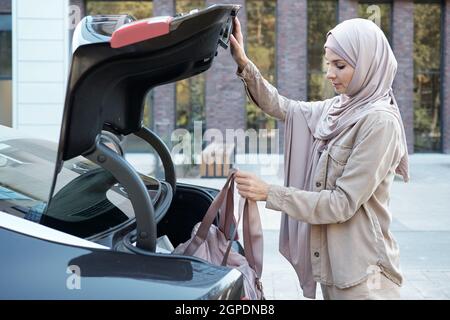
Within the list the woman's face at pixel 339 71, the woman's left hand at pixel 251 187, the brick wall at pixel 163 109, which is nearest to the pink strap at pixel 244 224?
the woman's left hand at pixel 251 187

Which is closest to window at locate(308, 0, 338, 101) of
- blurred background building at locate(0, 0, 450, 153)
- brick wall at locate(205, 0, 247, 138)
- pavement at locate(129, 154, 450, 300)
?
blurred background building at locate(0, 0, 450, 153)

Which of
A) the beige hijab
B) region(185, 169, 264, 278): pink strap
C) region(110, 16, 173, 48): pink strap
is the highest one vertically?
region(110, 16, 173, 48): pink strap

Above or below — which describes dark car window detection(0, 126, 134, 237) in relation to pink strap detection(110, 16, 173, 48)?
below

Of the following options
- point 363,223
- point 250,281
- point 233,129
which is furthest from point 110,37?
point 233,129

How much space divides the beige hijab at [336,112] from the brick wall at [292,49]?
16.2 m

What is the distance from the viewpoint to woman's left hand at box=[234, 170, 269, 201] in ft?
7.51

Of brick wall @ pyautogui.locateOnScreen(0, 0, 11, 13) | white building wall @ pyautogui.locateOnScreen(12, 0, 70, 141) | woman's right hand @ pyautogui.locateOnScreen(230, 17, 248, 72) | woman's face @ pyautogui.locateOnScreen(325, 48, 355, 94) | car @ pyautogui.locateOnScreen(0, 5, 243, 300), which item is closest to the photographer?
car @ pyautogui.locateOnScreen(0, 5, 243, 300)

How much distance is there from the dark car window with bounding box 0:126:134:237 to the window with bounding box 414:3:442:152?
60.7 ft

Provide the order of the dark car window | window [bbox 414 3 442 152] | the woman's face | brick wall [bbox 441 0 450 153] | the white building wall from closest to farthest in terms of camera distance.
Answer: the dark car window
the woman's face
the white building wall
brick wall [bbox 441 0 450 153]
window [bbox 414 3 442 152]

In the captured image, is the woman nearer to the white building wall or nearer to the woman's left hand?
the woman's left hand

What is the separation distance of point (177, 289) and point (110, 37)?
82 cm

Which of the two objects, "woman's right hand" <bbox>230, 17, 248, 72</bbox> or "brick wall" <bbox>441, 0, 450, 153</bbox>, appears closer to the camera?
"woman's right hand" <bbox>230, 17, 248, 72</bbox>

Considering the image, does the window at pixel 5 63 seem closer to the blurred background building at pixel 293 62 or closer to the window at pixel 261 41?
the blurred background building at pixel 293 62
